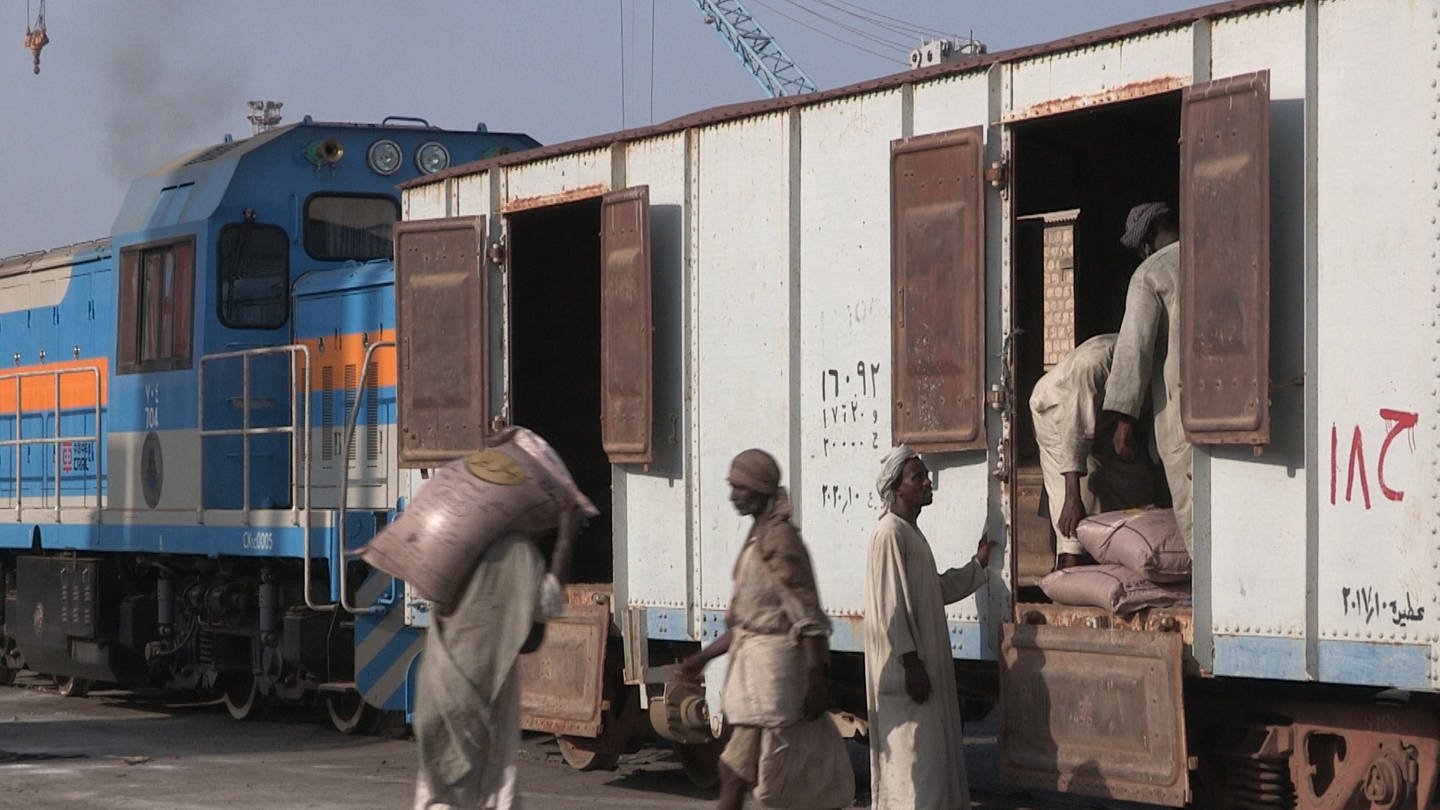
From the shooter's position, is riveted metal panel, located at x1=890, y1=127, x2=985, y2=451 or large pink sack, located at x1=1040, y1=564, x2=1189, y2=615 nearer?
large pink sack, located at x1=1040, y1=564, x2=1189, y2=615

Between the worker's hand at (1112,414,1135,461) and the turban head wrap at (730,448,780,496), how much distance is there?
1.82m

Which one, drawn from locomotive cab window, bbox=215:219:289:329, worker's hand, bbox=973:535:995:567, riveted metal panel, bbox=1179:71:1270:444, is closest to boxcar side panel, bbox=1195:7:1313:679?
riveted metal panel, bbox=1179:71:1270:444

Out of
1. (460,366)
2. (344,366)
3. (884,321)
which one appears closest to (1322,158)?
(884,321)

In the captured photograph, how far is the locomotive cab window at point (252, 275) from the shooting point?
13.9 meters

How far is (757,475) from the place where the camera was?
261 inches

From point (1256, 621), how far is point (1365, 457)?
0.75 metres

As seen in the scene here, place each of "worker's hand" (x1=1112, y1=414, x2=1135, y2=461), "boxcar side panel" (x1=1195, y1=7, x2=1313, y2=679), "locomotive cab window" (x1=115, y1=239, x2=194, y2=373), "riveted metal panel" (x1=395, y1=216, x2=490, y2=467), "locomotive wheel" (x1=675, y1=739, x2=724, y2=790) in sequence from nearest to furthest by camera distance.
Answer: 1. "boxcar side panel" (x1=1195, y1=7, x2=1313, y2=679)
2. "worker's hand" (x1=1112, y1=414, x2=1135, y2=461)
3. "locomotive wheel" (x1=675, y1=739, x2=724, y2=790)
4. "riveted metal panel" (x1=395, y1=216, x2=490, y2=467)
5. "locomotive cab window" (x1=115, y1=239, x2=194, y2=373)

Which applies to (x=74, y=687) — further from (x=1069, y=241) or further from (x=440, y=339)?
(x=1069, y=241)

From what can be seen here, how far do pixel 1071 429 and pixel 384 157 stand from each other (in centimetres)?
768

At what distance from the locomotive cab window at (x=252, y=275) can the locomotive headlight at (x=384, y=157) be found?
86cm

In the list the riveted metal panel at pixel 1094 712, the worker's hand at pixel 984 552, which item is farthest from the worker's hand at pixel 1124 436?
the riveted metal panel at pixel 1094 712

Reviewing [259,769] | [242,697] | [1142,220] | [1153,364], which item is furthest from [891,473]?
[242,697]

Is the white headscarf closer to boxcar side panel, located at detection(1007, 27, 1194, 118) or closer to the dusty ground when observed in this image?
boxcar side panel, located at detection(1007, 27, 1194, 118)

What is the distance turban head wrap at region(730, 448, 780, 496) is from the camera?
6.63 meters
